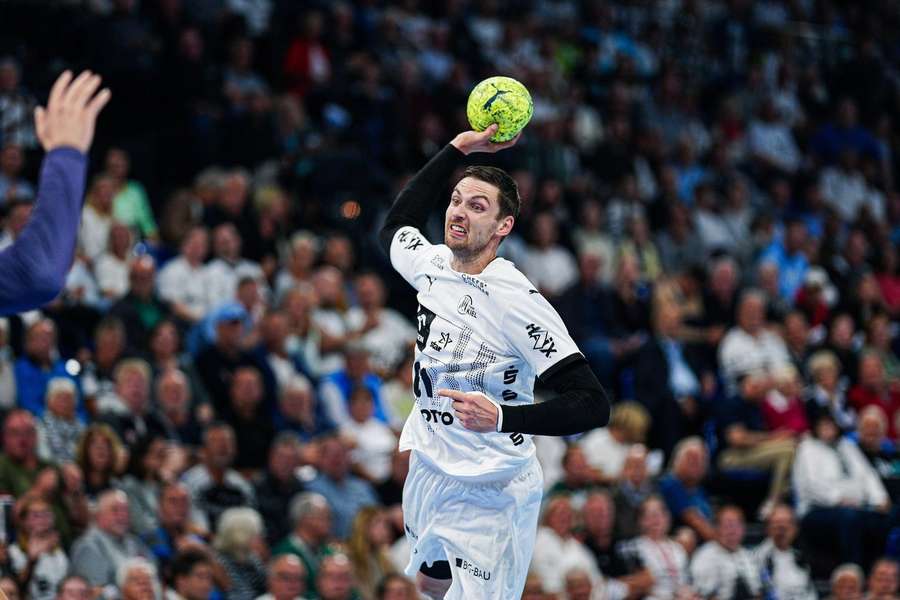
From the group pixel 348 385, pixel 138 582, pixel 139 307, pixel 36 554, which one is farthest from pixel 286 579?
pixel 139 307

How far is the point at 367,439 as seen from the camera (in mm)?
15141

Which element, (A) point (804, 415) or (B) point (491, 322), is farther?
(A) point (804, 415)

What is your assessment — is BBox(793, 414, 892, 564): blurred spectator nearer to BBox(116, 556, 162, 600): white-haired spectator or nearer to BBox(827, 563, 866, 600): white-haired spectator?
BBox(827, 563, 866, 600): white-haired spectator

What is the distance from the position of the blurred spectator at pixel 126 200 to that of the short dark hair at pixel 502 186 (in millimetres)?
8567

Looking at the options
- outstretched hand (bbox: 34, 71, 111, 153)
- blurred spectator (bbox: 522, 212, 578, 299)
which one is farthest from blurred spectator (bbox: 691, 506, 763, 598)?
outstretched hand (bbox: 34, 71, 111, 153)

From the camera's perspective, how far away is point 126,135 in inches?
683

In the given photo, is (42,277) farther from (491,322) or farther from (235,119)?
(235,119)

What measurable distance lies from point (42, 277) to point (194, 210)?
1170 cm

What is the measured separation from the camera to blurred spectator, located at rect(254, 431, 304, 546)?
14.0 m

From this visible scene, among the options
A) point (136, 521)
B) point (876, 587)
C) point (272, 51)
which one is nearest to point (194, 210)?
point (272, 51)

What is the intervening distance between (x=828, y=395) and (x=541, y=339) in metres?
10.7

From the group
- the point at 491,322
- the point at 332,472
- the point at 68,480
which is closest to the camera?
the point at 491,322

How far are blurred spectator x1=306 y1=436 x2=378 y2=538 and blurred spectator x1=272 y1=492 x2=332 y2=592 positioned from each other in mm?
634

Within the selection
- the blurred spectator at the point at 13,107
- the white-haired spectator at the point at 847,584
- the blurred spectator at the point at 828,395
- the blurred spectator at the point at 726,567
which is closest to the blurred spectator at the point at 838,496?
the blurred spectator at the point at 828,395
